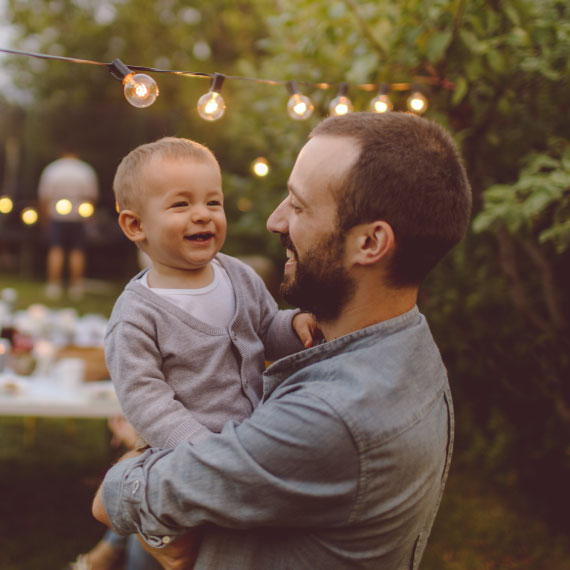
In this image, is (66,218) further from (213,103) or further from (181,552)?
(181,552)

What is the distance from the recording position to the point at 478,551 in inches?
151

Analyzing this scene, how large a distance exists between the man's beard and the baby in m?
0.30

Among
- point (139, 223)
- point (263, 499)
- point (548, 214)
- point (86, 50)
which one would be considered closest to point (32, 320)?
point (139, 223)

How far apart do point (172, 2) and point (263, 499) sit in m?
13.4

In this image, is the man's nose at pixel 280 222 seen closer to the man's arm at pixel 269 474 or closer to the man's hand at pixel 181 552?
the man's arm at pixel 269 474

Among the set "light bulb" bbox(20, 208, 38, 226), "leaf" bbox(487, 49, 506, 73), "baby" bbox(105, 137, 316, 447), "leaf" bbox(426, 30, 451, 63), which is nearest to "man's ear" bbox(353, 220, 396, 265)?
"baby" bbox(105, 137, 316, 447)

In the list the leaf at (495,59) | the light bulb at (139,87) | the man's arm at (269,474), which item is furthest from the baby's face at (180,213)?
the leaf at (495,59)

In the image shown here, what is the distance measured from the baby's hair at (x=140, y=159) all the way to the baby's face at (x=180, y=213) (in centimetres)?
2

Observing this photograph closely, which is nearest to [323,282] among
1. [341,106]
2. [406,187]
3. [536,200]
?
[406,187]

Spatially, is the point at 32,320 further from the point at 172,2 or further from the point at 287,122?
the point at 172,2

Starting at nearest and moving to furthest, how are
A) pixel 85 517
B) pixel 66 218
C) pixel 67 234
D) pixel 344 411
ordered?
1. pixel 344 411
2. pixel 85 517
3. pixel 66 218
4. pixel 67 234

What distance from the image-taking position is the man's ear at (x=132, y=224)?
→ 1.76m

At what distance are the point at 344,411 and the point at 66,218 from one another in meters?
8.78

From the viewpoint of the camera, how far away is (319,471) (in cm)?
121
